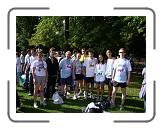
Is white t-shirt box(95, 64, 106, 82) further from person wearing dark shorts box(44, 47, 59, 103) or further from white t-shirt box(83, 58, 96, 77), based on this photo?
person wearing dark shorts box(44, 47, 59, 103)

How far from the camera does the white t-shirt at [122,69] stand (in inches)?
384

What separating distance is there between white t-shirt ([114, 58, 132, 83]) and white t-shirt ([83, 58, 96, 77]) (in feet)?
5.03

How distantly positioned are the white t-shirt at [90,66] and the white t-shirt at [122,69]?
5.03ft

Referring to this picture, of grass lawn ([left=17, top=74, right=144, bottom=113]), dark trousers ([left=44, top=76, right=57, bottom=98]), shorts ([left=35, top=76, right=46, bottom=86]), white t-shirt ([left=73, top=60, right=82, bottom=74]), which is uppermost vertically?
white t-shirt ([left=73, top=60, right=82, bottom=74])

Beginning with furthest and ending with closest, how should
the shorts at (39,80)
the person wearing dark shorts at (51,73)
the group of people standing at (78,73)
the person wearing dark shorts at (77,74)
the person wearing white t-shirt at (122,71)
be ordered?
the person wearing dark shorts at (77,74), the person wearing dark shorts at (51,73), the shorts at (39,80), the group of people standing at (78,73), the person wearing white t-shirt at (122,71)

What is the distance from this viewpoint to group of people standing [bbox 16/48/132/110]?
9.86 meters

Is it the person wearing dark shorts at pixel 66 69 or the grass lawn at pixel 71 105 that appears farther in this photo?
the person wearing dark shorts at pixel 66 69

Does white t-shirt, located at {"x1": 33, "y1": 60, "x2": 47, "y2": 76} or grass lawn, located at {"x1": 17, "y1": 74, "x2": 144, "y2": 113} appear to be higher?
white t-shirt, located at {"x1": 33, "y1": 60, "x2": 47, "y2": 76}

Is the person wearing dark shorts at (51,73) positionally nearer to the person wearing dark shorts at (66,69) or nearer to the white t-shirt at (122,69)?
the person wearing dark shorts at (66,69)

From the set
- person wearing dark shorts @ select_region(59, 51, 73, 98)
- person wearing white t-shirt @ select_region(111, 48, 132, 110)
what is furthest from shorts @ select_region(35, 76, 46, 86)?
person wearing white t-shirt @ select_region(111, 48, 132, 110)

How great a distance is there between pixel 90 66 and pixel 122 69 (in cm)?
169

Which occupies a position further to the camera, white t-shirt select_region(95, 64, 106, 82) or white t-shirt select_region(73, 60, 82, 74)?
white t-shirt select_region(73, 60, 82, 74)

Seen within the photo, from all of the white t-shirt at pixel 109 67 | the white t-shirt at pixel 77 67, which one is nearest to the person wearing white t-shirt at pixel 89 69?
the white t-shirt at pixel 77 67
